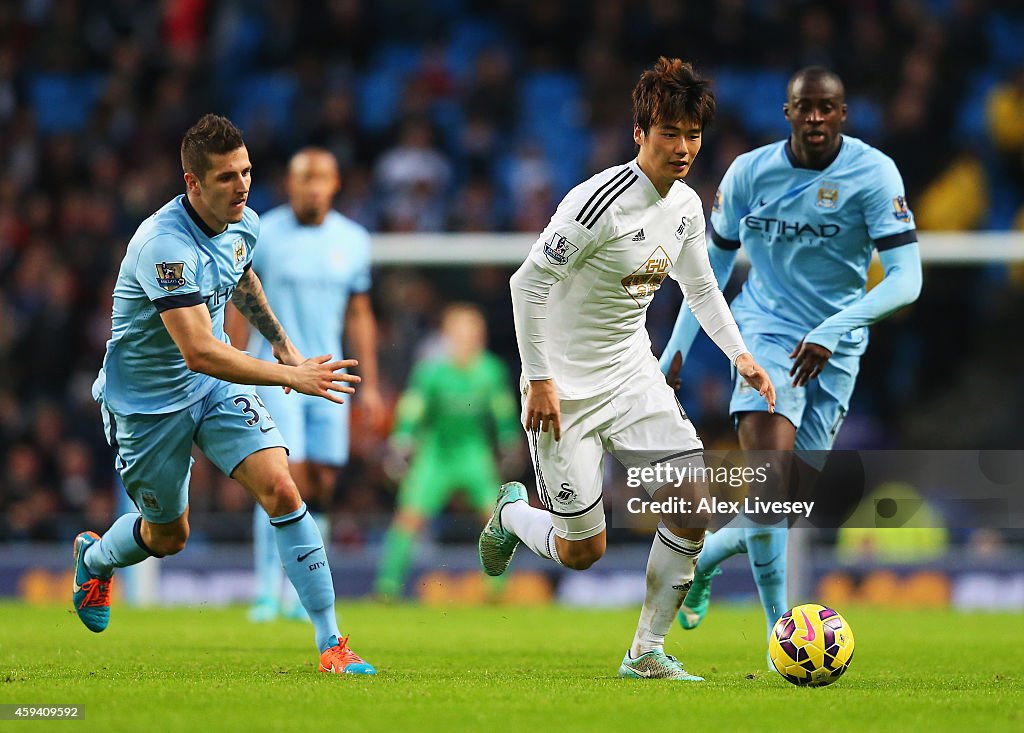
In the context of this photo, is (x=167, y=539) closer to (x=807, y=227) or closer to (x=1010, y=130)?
(x=807, y=227)

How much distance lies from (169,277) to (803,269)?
314 cm

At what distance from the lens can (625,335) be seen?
672 cm

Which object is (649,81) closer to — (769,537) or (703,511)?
(703,511)

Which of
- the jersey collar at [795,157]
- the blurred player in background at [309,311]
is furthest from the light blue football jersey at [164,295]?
the blurred player in background at [309,311]

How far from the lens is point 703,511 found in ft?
21.1

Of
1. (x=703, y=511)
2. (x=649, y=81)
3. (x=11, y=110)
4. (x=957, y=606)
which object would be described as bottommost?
(x=957, y=606)

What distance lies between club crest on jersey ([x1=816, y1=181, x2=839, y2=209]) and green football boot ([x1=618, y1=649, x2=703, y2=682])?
2360mm

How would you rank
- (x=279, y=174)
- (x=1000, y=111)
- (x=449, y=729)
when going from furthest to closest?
1. (x=279, y=174)
2. (x=1000, y=111)
3. (x=449, y=729)

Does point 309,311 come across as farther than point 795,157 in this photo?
Yes

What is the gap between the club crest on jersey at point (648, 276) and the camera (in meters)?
6.48

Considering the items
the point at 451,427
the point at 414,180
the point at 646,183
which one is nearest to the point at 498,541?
the point at 646,183

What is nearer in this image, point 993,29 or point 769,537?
point 769,537

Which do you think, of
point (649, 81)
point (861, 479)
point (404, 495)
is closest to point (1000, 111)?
point (861, 479)

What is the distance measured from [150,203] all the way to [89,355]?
1.91 m
